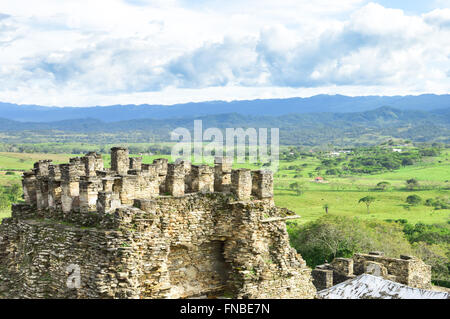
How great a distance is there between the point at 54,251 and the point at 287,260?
7249 millimetres

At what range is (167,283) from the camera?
45.6ft

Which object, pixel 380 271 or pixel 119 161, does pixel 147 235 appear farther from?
pixel 380 271

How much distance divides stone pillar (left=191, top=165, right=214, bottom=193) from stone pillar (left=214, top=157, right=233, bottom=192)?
38 cm

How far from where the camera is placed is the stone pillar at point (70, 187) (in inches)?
574

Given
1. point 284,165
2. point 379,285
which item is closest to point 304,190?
point 284,165

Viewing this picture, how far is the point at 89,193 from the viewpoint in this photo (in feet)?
46.1

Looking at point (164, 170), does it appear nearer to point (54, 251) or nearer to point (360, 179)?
point (54, 251)

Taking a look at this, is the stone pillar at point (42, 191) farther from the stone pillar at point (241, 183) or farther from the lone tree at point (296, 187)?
the lone tree at point (296, 187)

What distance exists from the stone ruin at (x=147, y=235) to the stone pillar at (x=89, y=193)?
3 centimetres

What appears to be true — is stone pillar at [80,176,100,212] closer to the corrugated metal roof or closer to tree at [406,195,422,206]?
the corrugated metal roof

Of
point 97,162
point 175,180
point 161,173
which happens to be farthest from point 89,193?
point 97,162

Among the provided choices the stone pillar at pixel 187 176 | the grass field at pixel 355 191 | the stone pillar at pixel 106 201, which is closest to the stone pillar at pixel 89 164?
the stone pillar at pixel 187 176

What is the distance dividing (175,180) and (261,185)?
308 centimetres

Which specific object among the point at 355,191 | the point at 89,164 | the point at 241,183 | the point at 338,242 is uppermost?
the point at 89,164
